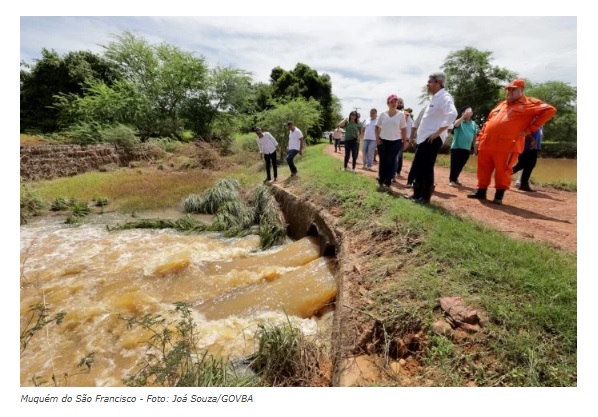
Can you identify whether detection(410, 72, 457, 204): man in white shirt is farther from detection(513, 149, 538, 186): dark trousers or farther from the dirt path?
detection(513, 149, 538, 186): dark trousers

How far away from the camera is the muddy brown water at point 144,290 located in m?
3.28

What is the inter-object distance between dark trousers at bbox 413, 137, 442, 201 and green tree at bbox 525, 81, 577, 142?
27.0 m

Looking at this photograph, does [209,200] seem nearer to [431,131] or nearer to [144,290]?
[144,290]

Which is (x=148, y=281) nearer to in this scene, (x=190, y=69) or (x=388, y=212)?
(x=388, y=212)

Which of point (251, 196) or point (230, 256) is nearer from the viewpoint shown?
point (230, 256)

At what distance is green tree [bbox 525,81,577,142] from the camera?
79.2 feet

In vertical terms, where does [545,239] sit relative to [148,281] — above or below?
above

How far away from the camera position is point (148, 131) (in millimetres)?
19297

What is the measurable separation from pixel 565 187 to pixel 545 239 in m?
5.67

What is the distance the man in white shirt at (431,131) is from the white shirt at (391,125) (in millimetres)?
753

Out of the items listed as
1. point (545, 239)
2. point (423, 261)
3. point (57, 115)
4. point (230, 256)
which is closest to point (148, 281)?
point (230, 256)

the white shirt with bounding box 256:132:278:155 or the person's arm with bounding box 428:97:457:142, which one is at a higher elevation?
the white shirt with bounding box 256:132:278:155

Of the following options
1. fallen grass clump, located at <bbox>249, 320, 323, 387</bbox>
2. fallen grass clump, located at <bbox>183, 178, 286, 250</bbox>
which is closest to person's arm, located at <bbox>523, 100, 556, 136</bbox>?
fallen grass clump, located at <bbox>249, 320, 323, 387</bbox>

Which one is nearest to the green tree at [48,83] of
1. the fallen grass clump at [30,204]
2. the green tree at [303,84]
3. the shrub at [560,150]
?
the green tree at [303,84]
